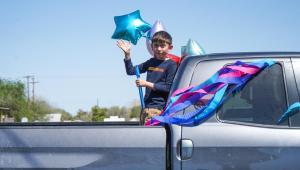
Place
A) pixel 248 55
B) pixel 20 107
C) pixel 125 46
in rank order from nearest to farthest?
pixel 248 55 < pixel 125 46 < pixel 20 107

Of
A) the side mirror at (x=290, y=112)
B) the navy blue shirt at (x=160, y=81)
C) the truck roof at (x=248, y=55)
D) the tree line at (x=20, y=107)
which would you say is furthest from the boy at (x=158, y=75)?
the tree line at (x=20, y=107)

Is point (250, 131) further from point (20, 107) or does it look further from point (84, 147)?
point (20, 107)

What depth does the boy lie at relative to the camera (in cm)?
440

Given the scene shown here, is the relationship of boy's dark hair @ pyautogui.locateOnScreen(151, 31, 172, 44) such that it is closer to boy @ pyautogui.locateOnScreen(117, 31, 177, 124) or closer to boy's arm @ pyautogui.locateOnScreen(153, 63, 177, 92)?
boy @ pyautogui.locateOnScreen(117, 31, 177, 124)

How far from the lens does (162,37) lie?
188 inches

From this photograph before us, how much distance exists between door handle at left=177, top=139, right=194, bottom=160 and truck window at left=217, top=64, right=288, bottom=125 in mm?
323

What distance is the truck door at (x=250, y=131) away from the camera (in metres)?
3.18

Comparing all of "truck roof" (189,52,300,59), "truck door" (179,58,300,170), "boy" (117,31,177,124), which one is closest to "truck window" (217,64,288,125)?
"truck door" (179,58,300,170)

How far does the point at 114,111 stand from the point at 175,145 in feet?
215

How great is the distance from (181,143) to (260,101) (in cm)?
70

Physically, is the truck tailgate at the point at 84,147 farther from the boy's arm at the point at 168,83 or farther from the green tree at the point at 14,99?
the green tree at the point at 14,99

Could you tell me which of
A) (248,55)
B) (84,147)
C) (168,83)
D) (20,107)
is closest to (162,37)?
(168,83)

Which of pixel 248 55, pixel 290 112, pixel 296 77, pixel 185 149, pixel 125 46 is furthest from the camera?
pixel 125 46

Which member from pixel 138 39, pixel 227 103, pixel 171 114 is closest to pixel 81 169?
pixel 171 114
